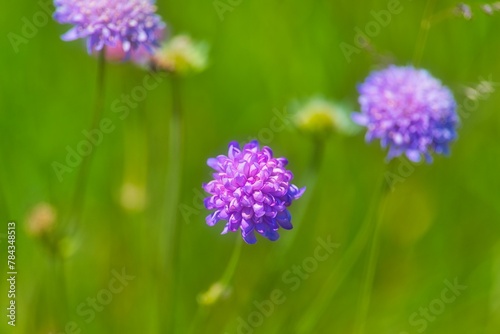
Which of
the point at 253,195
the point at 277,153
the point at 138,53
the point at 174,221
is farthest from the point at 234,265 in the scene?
→ the point at 277,153

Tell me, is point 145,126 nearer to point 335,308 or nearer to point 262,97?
point 262,97

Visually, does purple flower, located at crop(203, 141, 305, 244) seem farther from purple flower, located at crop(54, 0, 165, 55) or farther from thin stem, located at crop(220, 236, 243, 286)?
purple flower, located at crop(54, 0, 165, 55)

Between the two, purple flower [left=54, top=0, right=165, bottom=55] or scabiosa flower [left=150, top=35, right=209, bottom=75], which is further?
scabiosa flower [left=150, top=35, right=209, bottom=75]

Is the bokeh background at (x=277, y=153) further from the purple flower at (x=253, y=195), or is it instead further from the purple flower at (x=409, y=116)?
the purple flower at (x=253, y=195)

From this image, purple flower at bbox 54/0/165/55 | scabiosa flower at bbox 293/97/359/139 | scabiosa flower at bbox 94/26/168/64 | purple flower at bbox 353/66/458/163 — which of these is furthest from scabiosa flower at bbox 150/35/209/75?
purple flower at bbox 353/66/458/163

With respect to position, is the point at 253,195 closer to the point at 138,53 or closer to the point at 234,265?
the point at 234,265

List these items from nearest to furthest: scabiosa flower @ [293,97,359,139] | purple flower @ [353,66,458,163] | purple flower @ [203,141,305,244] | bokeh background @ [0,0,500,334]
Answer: purple flower @ [203,141,305,244] → purple flower @ [353,66,458,163] → scabiosa flower @ [293,97,359,139] → bokeh background @ [0,0,500,334]

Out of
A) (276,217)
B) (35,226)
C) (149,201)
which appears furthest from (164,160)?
(276,217)

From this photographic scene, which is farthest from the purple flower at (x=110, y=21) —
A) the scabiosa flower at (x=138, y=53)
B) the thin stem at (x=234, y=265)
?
the thin stem at (x=234, y=265)
